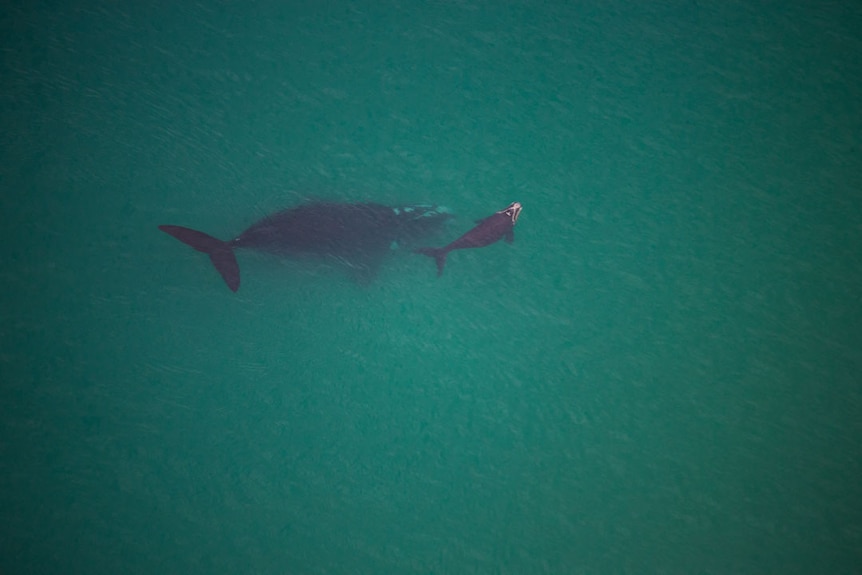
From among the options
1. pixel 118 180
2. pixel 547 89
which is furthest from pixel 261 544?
pixel 547 89

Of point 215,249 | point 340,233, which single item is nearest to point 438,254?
point 340,233

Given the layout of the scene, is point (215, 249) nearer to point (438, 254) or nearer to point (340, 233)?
point (340, 233)

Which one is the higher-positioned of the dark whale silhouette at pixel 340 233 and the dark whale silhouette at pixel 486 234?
the dark whale silhouette at pixel 486 234

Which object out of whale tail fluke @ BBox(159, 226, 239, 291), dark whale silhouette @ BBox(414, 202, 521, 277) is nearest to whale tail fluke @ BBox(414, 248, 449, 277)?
dark whale silhouette @ BBox(414, 202, 521, 277)

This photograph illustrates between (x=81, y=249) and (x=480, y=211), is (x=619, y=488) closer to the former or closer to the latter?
(x=480, y=211)

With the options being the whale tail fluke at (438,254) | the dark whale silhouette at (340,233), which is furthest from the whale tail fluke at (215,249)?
the whale tail fluke at (438,254)

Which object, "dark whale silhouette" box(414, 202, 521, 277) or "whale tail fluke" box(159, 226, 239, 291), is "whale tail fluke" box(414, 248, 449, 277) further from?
"whale tail fluke" box(159, 226, 239, 291)

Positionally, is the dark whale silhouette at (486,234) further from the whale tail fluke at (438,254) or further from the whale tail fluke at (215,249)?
the whale tail fluke at (215,249)
